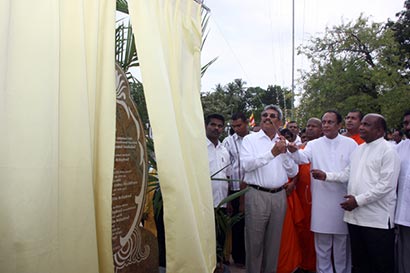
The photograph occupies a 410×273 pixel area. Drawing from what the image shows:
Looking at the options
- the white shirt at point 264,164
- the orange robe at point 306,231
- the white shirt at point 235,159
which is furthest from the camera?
the white shirt at point 235,159

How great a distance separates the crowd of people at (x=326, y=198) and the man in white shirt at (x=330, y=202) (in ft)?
0.03

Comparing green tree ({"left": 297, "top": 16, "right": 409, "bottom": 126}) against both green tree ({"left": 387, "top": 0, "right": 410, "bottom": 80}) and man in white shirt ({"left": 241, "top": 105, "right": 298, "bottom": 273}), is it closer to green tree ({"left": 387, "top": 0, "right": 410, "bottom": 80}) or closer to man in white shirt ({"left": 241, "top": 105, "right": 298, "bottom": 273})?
green tree ({"left": 387, "top": 0, "right": 410, "bottom": 80})

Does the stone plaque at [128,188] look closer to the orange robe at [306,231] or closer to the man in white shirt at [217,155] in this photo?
the man in white shirt at [217,155]

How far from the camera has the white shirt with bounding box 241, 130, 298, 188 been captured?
3.66m

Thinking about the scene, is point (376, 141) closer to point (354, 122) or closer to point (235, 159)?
point (354, 122)

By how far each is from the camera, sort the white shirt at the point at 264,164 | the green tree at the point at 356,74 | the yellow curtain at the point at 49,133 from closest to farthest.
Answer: the yellow curtain at the point at 49,133, the white shirt at the point at 264,164, the green tree at the point at 356,74

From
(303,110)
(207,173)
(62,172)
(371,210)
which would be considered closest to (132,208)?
(207,173)

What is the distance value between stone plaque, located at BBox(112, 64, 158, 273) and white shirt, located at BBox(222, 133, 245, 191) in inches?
93.2

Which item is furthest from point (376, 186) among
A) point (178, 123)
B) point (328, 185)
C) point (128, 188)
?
point (128, 188)

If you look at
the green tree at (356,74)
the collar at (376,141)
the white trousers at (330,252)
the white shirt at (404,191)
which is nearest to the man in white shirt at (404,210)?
the white shirt at (404,191)

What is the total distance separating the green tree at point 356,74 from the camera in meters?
15.7

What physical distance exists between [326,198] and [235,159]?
52.0 inches

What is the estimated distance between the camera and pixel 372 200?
336 cm

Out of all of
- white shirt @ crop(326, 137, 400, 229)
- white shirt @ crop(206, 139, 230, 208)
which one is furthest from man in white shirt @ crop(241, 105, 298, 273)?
white shirt @ crop(326, 137, 400, 229)
